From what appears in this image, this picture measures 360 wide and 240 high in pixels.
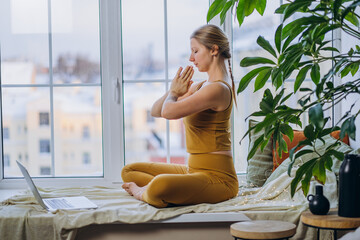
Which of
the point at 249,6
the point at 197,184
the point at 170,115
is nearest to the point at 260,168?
the point at 197,184

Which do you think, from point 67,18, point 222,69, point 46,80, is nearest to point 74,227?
point 222,69

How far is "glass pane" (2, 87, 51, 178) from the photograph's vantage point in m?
3.79

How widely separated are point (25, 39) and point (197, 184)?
5.72 ft

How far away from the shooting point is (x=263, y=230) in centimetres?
226

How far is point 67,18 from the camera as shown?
379 cm

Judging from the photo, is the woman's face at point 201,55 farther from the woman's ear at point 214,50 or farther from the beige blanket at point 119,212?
the beige blanket at point 119,212

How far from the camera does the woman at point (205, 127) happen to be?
112 inches

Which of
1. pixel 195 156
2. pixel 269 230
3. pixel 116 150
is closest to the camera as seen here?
pixel 269 230

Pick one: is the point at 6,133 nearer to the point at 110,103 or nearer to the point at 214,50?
the point at 110,103

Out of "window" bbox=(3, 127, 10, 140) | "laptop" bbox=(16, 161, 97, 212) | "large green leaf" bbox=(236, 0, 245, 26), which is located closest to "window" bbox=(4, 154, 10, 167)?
"window" bbox=(3, 127, 10, 140)

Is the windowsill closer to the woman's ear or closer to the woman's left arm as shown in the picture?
the woman's left arm

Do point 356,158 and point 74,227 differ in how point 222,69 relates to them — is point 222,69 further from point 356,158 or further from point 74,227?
point 74,227

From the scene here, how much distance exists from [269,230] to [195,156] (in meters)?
0.86

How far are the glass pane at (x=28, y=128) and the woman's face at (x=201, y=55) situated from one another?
1.25 meters
